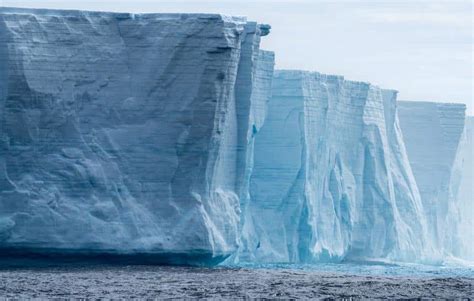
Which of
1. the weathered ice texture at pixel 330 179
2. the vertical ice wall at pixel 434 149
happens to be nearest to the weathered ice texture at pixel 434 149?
the vertical ice wall at pixel 434 149

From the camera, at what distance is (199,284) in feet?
73.3

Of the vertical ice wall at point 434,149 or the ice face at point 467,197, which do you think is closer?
the vertical ice wall at point 434,149

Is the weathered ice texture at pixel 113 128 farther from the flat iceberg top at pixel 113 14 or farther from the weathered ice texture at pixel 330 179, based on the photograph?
the weathered ice texture at pixel 330 179

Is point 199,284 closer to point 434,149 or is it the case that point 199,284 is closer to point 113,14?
point 113,14

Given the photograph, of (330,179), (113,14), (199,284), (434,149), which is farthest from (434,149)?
(199,284)

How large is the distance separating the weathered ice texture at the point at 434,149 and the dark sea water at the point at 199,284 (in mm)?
20246

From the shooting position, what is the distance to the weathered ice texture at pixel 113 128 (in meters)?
24.8

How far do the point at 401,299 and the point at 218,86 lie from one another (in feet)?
21.1

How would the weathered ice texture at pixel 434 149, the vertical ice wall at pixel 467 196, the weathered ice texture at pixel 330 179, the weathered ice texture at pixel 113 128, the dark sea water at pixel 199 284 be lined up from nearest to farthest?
the dark sea water at pixel 199 284
the weathered ice texture at pixel 113 128
the weathered ice texture at pixel 330 179
the weathered ice texture at pixel 434 149
the vertical ice wall at pixel 467 196

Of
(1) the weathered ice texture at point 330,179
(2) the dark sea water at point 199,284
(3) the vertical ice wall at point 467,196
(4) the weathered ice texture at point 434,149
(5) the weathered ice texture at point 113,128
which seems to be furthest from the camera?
(3) the vertical ice wall at point 467,196

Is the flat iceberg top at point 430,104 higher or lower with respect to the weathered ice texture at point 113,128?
higher

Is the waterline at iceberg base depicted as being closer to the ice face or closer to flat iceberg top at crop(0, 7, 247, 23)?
flat iceberg top at crop(0, 7, 247, 23)

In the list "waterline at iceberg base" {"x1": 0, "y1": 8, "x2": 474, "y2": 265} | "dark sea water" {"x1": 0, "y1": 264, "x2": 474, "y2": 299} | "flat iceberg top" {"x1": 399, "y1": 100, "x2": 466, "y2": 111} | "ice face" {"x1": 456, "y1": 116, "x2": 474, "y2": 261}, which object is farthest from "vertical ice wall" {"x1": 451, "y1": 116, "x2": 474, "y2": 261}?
"dark sea water" {"x1": 0, "y1": 264, "x2": 474, "y2": 299}

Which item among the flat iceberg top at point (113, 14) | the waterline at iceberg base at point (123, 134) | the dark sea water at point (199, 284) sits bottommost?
the dark sea water at point (199, 284)
